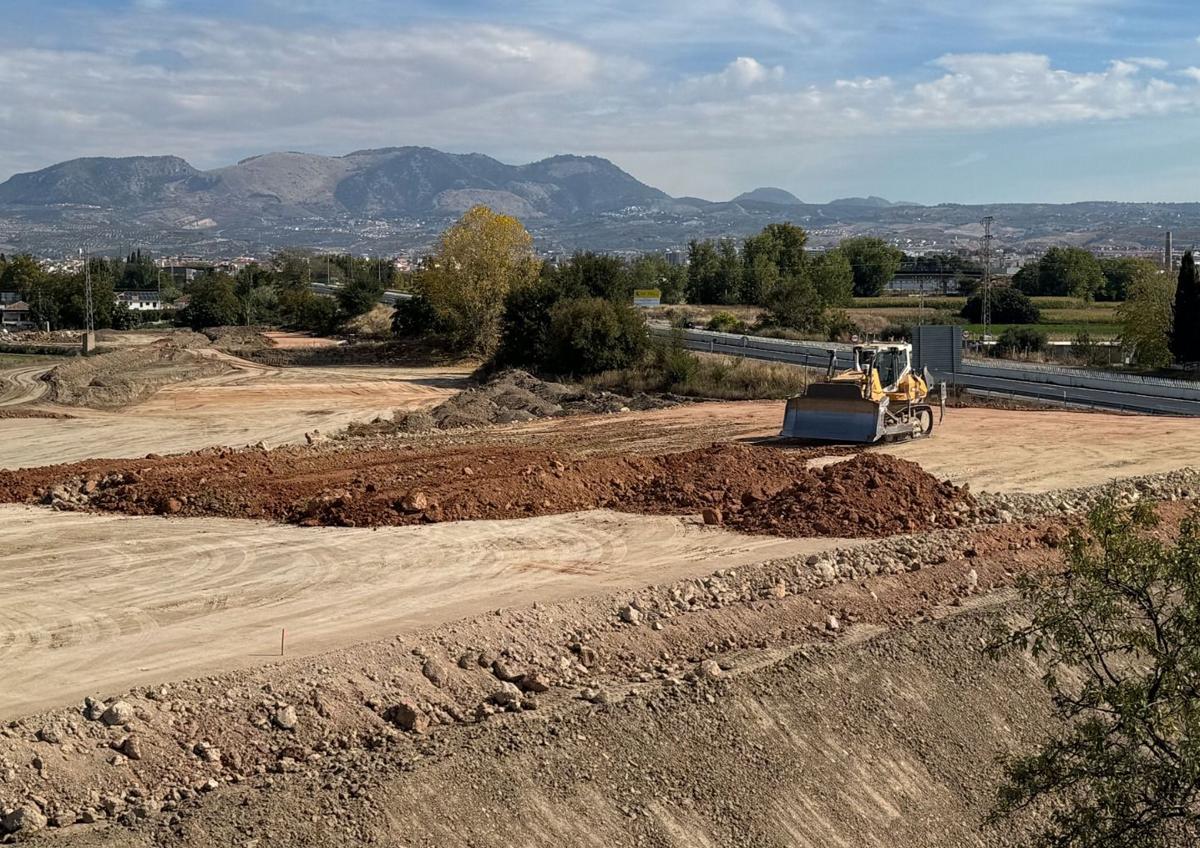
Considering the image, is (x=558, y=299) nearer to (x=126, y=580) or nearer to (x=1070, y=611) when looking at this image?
(x=126, y=580)

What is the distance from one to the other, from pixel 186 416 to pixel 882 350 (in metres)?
22.7

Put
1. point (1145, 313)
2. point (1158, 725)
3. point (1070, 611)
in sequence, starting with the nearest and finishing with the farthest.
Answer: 1. point (1158, 725)
2. point (1070, 611)
3. point (1145, 313)

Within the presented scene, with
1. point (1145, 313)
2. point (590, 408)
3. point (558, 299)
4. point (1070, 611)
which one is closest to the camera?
point (1070, 611)

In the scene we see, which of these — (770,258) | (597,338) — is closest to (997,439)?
(597,338)

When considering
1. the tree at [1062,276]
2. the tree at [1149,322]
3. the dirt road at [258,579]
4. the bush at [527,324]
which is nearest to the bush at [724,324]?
the bush at [527,324]

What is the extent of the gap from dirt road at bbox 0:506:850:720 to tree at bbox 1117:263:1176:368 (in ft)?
136

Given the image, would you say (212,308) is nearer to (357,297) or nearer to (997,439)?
(357,297)

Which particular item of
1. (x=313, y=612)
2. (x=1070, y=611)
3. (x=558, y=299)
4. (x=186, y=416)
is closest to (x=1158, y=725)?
(x=1070, y=611)

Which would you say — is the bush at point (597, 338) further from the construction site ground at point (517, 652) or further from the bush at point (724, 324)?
the construction site ground at point (517, 652)

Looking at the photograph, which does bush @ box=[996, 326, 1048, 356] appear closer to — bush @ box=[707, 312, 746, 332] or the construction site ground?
bush @ box=[707, 312, 746, 332]

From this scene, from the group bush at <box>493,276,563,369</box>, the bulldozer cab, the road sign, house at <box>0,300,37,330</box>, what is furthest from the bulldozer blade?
house at <box>0,300,37,330</box>

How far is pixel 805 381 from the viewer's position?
41750 millimetres

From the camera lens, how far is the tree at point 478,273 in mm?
63125

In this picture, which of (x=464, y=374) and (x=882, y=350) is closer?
(x=882, y=350)
